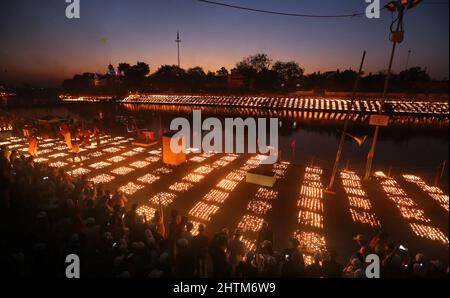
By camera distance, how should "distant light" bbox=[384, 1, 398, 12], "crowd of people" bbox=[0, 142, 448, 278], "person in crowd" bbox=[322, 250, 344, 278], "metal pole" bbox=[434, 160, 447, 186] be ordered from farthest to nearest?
"metal pole" bbox=[434, 160, 447, 186] < "distant light" bbox=[384, 1, 398, 12] < "person in crowd" bbox=[322, 250, 344, 278] < "crowd of people" bbox=[0, 142, 448, 278]

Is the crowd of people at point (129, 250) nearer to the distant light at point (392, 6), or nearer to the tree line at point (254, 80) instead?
the distant light at point (392, 6)

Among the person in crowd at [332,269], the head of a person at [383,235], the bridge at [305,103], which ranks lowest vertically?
the person in crowd at [332,269]

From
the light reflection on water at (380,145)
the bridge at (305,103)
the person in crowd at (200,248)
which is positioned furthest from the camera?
the bridge at (305,103)

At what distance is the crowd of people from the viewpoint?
5145mm

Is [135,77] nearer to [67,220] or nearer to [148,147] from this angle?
[148,147]

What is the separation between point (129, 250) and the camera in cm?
575

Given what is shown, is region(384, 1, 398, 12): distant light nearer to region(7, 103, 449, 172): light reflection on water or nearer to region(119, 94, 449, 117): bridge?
region(7, 103, 449, 172): light reflection on water

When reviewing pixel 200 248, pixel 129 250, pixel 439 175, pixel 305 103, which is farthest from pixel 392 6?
pixel 305 103

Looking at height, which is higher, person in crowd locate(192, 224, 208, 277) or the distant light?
the distant light

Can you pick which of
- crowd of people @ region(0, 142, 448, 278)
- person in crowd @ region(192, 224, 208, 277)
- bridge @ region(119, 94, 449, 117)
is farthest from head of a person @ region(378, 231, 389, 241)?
bridge @ region(119, 94, 449, 117)

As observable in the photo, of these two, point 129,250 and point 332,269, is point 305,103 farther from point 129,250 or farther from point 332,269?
point 129,250

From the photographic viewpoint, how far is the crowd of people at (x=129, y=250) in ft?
16.9

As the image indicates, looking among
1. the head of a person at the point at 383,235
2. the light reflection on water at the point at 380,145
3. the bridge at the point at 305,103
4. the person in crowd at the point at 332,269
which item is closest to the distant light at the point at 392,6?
the head of a person at the point at 383,235
